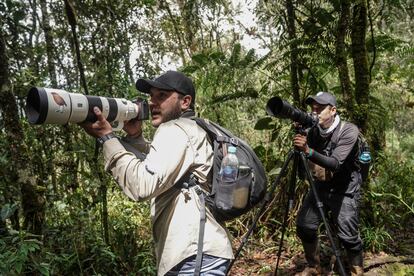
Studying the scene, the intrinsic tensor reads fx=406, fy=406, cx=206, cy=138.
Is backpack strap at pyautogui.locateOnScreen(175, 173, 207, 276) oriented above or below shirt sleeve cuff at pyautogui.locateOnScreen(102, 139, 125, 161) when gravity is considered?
below

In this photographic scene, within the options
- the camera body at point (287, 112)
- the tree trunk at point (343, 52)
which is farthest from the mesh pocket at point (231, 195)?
the tree trunk at point (343, 52)

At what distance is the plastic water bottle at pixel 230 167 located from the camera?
6.30 ft

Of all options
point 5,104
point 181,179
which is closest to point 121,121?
point 181,179

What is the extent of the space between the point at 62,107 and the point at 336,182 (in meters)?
2.93

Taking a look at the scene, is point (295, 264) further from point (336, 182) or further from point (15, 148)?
point (15, 148)

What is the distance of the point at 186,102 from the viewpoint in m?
2.15

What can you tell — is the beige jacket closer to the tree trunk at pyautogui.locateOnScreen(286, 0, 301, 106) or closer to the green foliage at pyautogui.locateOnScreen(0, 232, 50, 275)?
the green foliage at pyautogui.locateOnScreen(0, 232, 50, 275)

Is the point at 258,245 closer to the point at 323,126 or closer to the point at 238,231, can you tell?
the point at 238,231

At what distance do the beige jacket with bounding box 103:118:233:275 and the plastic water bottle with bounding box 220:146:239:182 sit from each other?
12 centimetres

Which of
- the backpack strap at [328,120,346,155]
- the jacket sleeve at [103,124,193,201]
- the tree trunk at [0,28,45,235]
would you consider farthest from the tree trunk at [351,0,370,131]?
the tree trunk at [0,28,45,235]

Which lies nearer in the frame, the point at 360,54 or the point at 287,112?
the point at 287,112

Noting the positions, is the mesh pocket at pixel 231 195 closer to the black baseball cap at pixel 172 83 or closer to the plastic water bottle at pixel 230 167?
the plastic water bottle at pixel 230 167

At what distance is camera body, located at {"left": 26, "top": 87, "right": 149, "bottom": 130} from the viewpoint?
1.79m

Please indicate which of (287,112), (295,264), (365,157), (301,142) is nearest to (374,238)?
(295,264)
